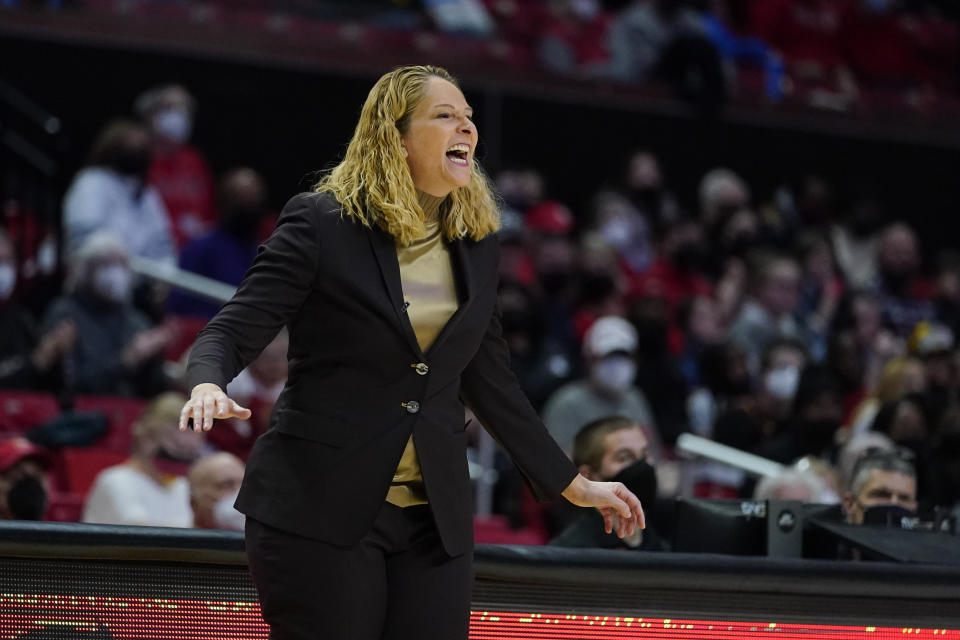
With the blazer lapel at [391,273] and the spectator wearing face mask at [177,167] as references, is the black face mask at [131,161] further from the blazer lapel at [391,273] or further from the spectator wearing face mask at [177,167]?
the blazer lapel at [391,273]

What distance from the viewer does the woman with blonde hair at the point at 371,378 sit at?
240 cm

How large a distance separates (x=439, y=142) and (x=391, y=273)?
0.24 m

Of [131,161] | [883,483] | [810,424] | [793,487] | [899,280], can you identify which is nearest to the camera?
[883,483]

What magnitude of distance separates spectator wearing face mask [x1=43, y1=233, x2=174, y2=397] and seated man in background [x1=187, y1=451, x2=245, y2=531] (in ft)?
6.46

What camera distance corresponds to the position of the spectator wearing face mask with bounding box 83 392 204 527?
5.48m

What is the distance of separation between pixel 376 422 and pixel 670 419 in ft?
17.8

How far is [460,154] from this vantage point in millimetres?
2615

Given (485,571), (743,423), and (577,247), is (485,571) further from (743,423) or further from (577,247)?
(577,247)

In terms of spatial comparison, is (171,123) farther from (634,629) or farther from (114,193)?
(634,629)

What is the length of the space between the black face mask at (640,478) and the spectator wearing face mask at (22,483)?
1.73m

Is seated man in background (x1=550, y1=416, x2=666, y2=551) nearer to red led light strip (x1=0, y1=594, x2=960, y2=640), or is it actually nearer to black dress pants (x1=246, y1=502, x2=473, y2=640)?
red led light strip (x1=0, y1=594, x2=960, y2=640)

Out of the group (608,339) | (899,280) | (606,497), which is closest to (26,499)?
(606,497)

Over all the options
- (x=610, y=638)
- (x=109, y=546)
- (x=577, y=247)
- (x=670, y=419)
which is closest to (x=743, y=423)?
(x=670, y=419)

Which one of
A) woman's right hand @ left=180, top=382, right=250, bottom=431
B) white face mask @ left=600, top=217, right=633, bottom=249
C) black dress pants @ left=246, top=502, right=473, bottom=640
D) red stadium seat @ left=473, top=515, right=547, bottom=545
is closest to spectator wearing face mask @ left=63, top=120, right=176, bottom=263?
red stadium seat @ left=473, top=515, right=547, bottom=545
